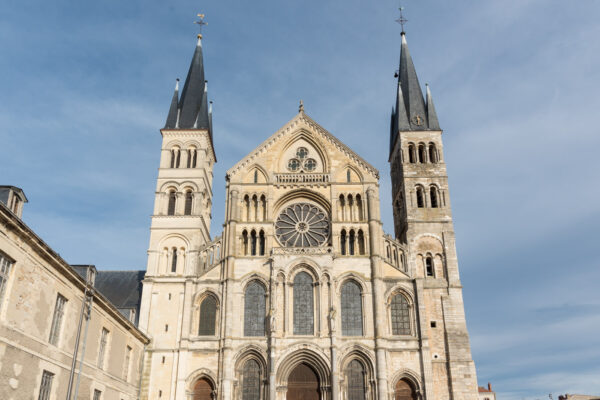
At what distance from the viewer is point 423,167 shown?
38688 millimetres

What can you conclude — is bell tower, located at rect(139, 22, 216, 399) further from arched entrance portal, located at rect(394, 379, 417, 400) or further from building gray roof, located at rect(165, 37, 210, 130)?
arched entrance portal, located at rect(394, 379, 417, 400)

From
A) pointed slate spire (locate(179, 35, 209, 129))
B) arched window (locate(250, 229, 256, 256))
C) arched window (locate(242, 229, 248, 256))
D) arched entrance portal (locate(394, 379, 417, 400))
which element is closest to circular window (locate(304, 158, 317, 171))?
arched window (locate(250, 229, 256, 256))

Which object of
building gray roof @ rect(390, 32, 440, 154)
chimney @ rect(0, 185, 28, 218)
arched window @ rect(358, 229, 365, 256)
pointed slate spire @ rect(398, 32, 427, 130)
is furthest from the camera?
pointed slate spire @ rect(398, 32, 427, 130)

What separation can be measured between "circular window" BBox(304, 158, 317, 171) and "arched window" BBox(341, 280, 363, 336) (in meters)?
8.61

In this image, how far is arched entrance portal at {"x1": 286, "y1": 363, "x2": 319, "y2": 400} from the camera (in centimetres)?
3195

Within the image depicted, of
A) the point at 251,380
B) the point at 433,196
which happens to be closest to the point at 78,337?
the point at 251,380

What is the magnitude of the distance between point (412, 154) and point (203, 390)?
21.0 meters

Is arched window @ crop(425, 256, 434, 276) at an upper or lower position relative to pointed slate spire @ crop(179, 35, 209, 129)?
lower

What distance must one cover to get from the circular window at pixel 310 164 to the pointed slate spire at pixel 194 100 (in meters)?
7.63

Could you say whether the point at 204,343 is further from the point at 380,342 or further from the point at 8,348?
the point at 8,348

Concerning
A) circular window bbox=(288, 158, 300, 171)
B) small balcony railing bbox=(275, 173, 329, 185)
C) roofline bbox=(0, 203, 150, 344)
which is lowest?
roofline bbox=(0, 203, 150, 344)

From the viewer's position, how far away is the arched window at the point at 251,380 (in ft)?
104

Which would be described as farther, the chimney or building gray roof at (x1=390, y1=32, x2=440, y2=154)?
building gray roof at (x1=390, y1=32, x2=440, y2=154)

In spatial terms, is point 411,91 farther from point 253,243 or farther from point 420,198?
point 253,243
